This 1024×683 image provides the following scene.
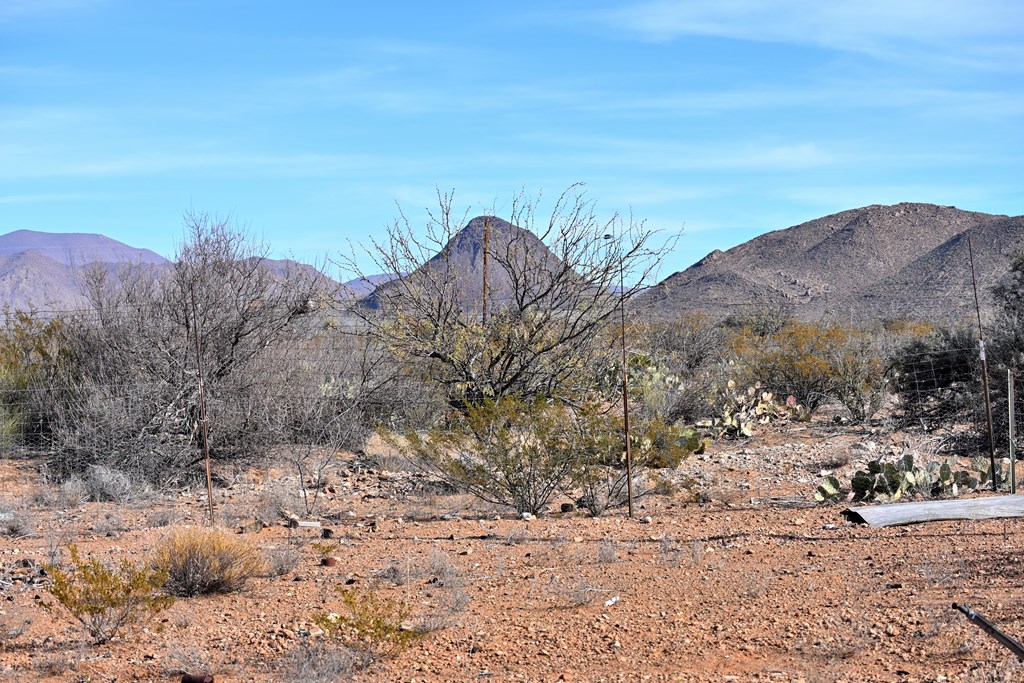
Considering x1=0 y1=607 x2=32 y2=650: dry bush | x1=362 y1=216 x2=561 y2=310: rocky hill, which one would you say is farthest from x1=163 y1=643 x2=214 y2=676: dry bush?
x1=362 y1=216 x2=561 y2=310: rocky hill

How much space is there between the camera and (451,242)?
15422mm

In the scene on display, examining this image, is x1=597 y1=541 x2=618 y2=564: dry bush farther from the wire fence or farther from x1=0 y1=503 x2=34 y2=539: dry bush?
x1=0 y1=503 x2=34 y2=539: dry bush

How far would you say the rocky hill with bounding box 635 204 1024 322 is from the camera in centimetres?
5947

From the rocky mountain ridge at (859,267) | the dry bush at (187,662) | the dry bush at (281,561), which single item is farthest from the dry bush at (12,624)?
the rocky mountain ridge at (859,267)

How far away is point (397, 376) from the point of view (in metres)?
17.8

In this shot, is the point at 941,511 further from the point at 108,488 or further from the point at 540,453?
the point at 108,488

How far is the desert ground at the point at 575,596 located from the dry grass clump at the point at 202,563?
0.14 metres

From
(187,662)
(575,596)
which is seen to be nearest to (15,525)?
(187,662)

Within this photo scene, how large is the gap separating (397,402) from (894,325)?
2512 centimetres

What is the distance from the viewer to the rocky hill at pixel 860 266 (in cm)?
5947

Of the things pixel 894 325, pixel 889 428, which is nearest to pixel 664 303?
pixel 894 325

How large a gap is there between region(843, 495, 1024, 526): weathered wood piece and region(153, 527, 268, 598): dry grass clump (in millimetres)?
5897

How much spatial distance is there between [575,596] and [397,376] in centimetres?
1055

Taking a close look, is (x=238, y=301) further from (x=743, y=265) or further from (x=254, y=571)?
(x=743, y=265)
